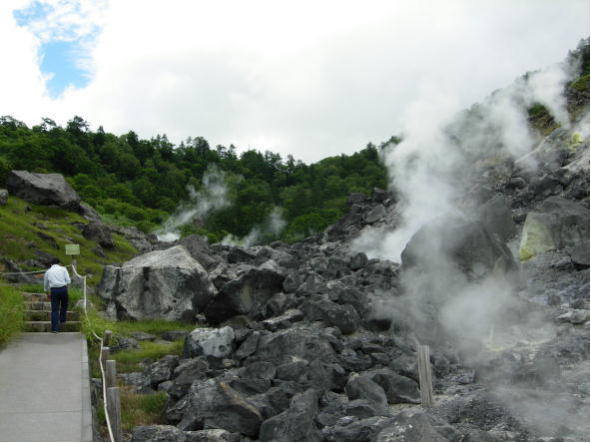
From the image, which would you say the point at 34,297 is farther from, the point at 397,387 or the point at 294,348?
the point at 397,387

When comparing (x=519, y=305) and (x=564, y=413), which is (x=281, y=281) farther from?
(x=564, y=413)

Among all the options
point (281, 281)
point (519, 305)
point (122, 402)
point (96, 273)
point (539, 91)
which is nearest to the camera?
point (122, 402)

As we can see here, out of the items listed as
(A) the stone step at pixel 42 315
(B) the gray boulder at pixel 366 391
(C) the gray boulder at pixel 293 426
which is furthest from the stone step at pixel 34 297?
(B) the gray boulder at pixel 366 391

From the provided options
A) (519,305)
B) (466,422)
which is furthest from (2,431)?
(519,305)

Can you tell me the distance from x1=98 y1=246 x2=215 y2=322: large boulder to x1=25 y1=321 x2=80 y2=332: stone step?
17.0 feet

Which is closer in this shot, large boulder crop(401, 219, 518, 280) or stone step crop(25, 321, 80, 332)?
stone step crop(25, 321, 80, 332)

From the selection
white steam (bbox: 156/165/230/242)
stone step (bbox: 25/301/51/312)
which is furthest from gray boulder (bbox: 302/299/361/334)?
white steam (bbox: 156/165/230/242)

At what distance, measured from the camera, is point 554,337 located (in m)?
11.7

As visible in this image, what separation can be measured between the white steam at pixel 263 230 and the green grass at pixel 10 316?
4087 centimetres

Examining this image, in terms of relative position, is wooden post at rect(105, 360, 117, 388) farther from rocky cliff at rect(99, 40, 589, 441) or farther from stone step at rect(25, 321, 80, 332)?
stone step at rect(25, 321, 80, 332)

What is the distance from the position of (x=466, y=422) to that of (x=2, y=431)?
22.2 feet

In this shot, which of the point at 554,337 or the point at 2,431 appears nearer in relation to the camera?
the point at 2,431

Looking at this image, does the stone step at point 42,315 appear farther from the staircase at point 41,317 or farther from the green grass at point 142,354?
the green grass at point 142,354

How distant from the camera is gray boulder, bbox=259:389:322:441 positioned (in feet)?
27.1
